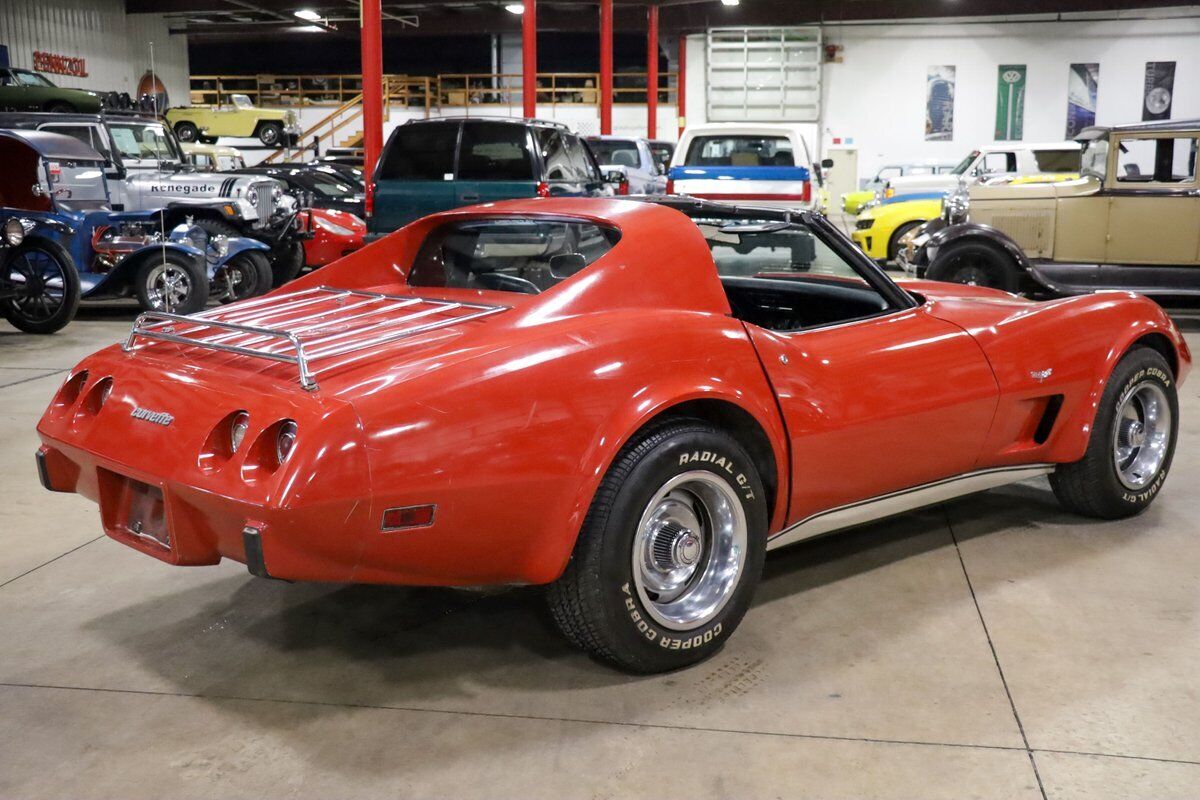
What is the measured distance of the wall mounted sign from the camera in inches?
914

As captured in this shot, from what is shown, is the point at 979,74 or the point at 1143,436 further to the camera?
the point at 979,74

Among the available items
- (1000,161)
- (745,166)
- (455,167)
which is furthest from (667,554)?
(1000,161)

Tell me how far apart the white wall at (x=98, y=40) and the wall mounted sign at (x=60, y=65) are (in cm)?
10

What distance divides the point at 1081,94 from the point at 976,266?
2040cm

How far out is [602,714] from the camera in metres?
2.87

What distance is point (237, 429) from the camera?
2.75m

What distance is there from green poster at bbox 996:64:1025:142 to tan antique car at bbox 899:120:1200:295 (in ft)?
62.3

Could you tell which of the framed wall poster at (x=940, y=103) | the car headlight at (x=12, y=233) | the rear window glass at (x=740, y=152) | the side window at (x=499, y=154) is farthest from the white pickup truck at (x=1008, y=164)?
the car headlight at (x=12, y=233)

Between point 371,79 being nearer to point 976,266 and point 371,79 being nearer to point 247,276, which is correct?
point 247,276

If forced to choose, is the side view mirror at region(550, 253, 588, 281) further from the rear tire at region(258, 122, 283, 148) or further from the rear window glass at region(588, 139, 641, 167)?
the rear tire at region(258, 122, 283, 148)

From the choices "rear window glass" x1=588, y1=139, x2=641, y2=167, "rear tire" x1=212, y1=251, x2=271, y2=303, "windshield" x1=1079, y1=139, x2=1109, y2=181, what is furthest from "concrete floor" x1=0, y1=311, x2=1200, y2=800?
"rear window glass" x1=588, y1=139, x2=641, y2=167

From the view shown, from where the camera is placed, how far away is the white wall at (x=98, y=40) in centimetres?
2262

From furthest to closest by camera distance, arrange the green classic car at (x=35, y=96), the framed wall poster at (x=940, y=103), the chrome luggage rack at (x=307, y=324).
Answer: the framed wall poster at (x=940, y=103) → the green classic car at (x=35, y=96) → the chrome luggage rack at (x=307, y=324)

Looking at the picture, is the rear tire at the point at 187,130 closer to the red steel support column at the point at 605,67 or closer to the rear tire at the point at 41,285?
the red steel support column at the point at 605,67
